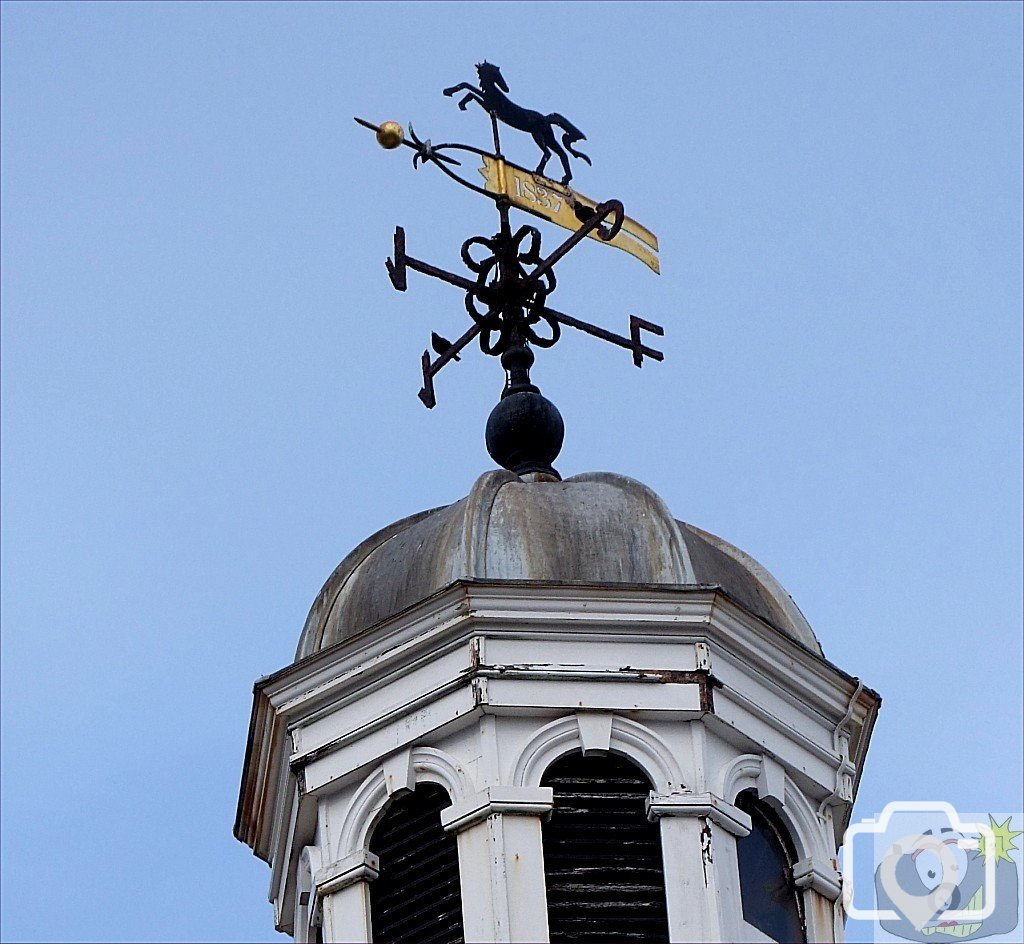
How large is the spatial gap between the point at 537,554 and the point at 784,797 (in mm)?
1854

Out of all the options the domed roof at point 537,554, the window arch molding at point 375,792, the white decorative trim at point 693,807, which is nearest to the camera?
the white decorative trim at point 693,807

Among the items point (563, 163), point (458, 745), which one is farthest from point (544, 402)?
point (458, 745)

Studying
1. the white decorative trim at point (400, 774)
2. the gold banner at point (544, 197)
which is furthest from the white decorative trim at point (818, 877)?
the gold banner at point (544, 197)

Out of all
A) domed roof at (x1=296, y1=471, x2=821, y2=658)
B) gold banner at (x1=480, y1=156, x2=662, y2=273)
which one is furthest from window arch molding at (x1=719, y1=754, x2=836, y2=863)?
gold banner at (x1=480, y1=156, x2=662, y2=273)

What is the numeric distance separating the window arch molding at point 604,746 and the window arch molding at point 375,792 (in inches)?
16.3

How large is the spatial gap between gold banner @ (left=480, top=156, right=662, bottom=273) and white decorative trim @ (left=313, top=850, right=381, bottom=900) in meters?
4.30

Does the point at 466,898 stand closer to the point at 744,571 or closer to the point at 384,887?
the point at 384,887

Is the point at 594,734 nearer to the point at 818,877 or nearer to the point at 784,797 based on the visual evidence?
the point at 784,797

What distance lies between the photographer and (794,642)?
16766mm

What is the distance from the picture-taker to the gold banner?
60.0 feet

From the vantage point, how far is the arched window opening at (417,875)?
15.6m

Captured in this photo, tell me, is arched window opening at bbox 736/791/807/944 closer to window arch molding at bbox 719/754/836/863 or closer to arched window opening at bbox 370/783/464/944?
window arch molding at bbox 719/754/836/863

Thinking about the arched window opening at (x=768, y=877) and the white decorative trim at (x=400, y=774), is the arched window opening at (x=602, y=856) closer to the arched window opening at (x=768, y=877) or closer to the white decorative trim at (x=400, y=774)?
the arched window opening at (x=768, y=877)

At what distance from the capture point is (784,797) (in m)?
16.4
